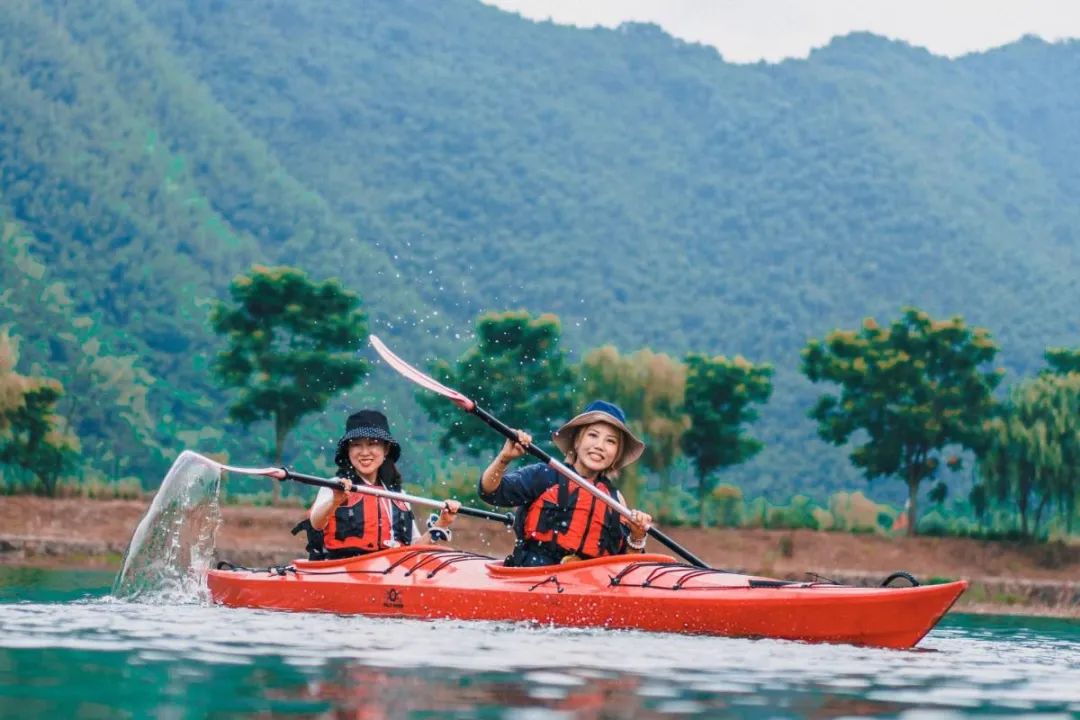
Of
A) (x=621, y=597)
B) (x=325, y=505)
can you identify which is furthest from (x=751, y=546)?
(x=621, y=597)

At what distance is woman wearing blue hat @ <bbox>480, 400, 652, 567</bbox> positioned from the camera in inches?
476

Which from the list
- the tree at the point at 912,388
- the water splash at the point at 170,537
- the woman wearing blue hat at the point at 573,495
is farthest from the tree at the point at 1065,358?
the woman wearing blue hat at the point at 573,495

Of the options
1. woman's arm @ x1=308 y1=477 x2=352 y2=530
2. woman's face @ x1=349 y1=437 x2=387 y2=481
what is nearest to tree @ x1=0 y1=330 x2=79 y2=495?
woman's arm @ x1=308 y1=477 x2=352 y2=530

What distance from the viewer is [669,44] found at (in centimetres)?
13950

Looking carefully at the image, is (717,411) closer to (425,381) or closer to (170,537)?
(170,537)

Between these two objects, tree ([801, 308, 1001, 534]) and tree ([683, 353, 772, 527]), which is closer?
tree ([801, 308, 1001, 534])

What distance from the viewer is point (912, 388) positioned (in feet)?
127

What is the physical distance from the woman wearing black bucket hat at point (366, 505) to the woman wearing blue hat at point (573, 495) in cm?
131

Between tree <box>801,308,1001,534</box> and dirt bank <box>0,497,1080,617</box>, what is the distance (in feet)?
9.32

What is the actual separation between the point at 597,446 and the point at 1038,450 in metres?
24.6

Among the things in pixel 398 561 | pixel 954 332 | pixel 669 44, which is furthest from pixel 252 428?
pixel 669 44

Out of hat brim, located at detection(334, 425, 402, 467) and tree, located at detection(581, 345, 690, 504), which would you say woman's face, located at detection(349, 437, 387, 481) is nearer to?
hat brim, located at detection(334, 425, 402, 467)

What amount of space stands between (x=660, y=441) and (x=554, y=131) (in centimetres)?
8242

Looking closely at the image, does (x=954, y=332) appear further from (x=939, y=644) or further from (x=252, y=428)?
(x=252, y=428)
